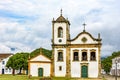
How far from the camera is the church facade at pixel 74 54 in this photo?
60750 millimetres

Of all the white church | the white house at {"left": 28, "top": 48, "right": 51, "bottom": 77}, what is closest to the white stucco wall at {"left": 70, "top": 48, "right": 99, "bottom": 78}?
the white church

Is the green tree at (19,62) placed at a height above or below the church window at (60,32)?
below

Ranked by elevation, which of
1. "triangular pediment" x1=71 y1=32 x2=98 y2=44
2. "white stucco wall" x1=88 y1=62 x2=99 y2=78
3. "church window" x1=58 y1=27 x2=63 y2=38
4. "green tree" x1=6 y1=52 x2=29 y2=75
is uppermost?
"church window" x1=58 y1=27 x2=63 y2=38

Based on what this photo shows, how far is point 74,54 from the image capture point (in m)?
62.0

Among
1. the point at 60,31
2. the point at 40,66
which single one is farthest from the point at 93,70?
the point at 40,66

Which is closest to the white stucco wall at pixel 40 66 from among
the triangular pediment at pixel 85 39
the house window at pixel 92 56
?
the triangular pediment at pixel 85 39

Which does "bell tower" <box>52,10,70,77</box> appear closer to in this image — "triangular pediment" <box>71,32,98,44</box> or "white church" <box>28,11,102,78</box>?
"white church" <box>28,11,102,78</box>

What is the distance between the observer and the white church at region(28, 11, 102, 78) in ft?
200

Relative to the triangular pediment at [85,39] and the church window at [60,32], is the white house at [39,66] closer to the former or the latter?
the church window at [60,32]

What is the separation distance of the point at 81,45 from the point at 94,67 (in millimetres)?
4423

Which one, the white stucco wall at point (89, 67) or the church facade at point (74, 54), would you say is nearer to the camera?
the white stucco wall at point (89, 67)

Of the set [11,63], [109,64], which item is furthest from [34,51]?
[109,64]

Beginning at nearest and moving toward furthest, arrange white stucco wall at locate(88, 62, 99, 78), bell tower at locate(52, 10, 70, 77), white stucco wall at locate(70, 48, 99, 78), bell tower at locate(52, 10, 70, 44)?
white stucco wall at locate(88, 62, 99, 78), white stucco wall at locate(70, 48, 99, 78), bell tower at locate(52, 10, 70, 77), bell tower at locate(52, 10, 70, 44)

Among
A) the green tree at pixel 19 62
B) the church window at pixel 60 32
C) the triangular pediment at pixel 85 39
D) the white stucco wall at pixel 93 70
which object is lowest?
the white stucco wall at pixel 93 70
